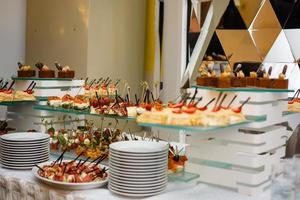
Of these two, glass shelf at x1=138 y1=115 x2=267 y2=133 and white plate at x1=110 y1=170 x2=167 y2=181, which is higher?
glass shelf at x1=138 y1=115 x2=267 y2=133

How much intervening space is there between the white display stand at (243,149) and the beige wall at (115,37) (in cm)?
147

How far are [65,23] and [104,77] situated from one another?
0.66 m

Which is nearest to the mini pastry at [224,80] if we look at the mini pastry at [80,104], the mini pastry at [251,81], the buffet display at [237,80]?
the buffet display at [237,80]

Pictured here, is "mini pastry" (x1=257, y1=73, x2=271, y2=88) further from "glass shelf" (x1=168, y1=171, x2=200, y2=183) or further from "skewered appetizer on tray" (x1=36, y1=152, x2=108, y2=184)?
"skewered appetizer on tray" (x1=36, y1=152, x2=108, y2=184)

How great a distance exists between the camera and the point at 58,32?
3311 mm

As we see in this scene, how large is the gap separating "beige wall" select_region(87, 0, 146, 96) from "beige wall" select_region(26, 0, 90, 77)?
0.07 m

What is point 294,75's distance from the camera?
3000 millimetres

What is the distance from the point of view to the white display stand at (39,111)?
232 cm

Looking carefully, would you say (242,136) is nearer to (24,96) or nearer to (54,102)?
(54,102)

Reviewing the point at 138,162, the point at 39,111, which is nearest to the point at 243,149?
the point at 138,162

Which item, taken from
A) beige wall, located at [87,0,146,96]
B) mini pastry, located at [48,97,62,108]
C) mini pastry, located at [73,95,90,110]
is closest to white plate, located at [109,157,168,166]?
mini pastry, located at [73,95,90,110]

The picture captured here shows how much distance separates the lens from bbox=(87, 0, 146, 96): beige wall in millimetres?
2980

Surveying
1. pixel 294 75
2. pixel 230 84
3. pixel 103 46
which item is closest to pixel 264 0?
pixel 294 75

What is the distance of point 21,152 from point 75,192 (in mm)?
453
